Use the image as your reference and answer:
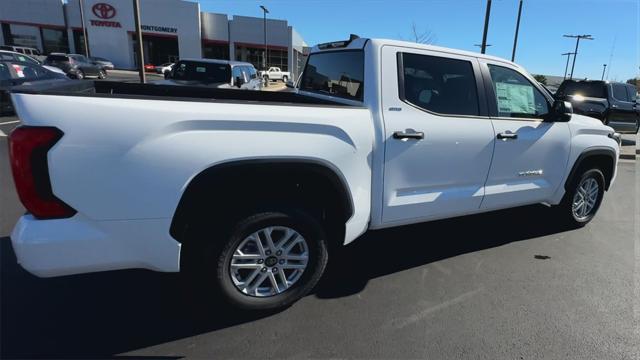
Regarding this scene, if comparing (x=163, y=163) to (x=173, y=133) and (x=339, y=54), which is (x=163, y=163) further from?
(x=339, y=54)

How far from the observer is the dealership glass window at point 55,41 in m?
43.0

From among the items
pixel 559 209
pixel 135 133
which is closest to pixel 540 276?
pixel 559 209

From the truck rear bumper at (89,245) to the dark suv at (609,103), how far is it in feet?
42.4

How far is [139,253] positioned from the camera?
87.1 inches

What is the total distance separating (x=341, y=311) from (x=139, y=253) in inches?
56.9

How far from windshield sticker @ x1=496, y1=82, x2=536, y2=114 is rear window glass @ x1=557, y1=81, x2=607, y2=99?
10.4 m

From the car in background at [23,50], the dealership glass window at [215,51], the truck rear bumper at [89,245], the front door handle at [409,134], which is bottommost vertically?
the truck rear bumper at [89,245]

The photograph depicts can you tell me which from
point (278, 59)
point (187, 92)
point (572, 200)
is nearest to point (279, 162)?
point (187, 92)

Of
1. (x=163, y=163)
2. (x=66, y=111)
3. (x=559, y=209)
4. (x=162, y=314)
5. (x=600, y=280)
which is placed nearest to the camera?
(x=66, y=111)

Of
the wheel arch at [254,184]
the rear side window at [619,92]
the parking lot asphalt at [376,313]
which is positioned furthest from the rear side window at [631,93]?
the wheel arch at [254,184]

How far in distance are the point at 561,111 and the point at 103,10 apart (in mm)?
49733

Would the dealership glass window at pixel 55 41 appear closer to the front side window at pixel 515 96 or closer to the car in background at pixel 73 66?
the car in background at pixel 73 66

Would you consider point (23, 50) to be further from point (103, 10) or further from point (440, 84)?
point (440, 84)

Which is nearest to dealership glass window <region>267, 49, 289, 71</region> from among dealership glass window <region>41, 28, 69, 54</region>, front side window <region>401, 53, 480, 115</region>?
dealership glass window <region>41, 28, 69, 54</region>
